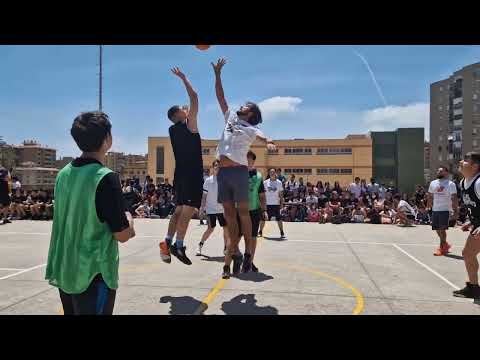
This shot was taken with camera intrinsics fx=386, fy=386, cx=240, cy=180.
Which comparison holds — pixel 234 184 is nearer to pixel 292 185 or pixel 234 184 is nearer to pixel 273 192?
pixel 273 192

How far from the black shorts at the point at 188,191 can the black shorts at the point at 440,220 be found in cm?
648

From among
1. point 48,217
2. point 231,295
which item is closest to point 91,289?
point 231,295

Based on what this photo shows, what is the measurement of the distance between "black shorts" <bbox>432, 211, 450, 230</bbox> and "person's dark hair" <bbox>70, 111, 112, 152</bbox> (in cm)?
856

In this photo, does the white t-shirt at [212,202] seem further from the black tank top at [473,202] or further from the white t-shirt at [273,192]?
the black tank top at [473,202]

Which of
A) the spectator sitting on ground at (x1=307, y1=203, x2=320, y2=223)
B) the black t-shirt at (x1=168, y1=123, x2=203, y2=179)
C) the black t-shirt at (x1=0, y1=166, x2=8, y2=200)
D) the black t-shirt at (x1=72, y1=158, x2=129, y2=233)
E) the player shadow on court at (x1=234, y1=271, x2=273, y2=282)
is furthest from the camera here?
the spectator sitting on ground at (x1=307, y1=203, x2=320, y2=223)

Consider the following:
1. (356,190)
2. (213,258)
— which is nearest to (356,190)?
(356,190)

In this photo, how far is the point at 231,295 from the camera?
482 cm

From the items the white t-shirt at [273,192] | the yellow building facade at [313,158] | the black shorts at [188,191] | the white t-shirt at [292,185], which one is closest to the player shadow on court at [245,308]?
the black shorts at [188,191]

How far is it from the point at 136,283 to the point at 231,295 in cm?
146

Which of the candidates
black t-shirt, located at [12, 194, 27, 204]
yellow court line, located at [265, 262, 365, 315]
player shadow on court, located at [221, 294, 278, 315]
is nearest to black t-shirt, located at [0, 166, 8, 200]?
black t-shirt, located at [12, 194, 27, 204]

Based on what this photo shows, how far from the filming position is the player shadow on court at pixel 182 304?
13.5 ft

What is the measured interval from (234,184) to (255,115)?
0.96 metres

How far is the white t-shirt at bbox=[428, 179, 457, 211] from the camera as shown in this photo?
359 inches

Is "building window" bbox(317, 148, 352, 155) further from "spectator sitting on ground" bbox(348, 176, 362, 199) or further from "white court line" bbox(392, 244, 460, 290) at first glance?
"white court line" bbox(392, 244, 460, 290)
